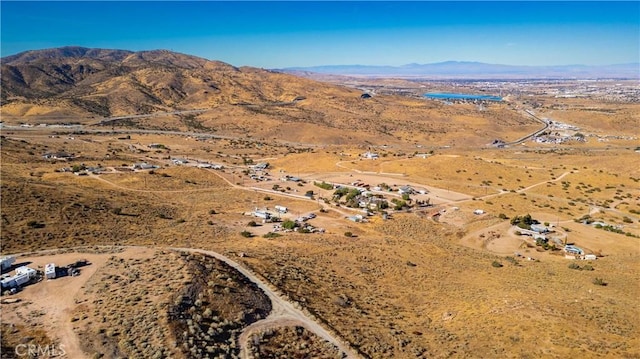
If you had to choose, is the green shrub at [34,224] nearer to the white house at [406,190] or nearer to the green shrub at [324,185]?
the green shrub at [324,185]

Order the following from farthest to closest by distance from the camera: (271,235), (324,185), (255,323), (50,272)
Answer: (324,185), (271,235), (50,272), (255,323)

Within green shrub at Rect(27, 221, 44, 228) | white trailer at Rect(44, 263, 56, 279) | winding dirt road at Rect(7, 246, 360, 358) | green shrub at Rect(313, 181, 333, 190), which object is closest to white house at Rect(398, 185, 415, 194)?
green shrub at Rect(313, 181, 333, 190)

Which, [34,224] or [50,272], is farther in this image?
[34,224]

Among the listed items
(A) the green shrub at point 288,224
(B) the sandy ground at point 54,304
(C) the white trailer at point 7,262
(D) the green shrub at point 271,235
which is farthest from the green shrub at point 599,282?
(C) the white trailer at point 7,262

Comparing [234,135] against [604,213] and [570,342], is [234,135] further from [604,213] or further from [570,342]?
[570,342]

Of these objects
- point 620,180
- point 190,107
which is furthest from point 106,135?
point 620,180

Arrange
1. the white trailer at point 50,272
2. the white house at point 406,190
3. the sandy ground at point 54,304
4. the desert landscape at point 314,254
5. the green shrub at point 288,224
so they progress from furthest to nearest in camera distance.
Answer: the white house at point 406,190, the green shrub at point 288,224, the white trailer at point 50,272, the desert landscape at point 314,254, the sandy ground at point 54,304

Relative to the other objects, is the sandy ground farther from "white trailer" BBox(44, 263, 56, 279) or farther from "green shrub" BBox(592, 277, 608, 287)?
"green shrub" BBox(592, 277, 608, 287)

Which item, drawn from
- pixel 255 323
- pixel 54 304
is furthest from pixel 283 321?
pixel 54 304

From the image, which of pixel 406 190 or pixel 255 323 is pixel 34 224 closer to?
pixel 255 323
